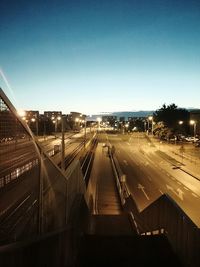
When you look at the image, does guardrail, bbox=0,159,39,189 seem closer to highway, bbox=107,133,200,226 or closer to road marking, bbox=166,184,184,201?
highway, bbox=107,133,200,226

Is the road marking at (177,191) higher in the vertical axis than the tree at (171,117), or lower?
lower

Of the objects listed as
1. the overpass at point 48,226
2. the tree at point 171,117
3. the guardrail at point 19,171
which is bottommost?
the overpass at point 48,226

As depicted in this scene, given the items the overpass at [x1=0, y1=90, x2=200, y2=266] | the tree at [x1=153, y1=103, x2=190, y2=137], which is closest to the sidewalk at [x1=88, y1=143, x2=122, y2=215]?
the overpass at [x1=0, y1=90, x2=200, y2=266]

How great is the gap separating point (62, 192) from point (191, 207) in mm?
15566

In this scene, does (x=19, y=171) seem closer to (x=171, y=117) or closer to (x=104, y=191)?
(x=104, y=191)

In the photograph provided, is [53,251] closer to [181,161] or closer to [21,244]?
[21,244]

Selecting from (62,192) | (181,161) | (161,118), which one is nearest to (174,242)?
(62,192)

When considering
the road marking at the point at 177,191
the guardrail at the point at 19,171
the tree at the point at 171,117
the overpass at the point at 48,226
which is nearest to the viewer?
the overpass at the point at 48,226

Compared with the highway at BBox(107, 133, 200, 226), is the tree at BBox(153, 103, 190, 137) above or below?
above

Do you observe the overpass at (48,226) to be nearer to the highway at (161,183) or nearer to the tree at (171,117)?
the highway at (161,183)

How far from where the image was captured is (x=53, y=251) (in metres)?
5.62

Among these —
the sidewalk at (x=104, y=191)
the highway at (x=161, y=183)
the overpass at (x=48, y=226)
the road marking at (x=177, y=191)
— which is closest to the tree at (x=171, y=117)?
the highway at (x=161, y=183)

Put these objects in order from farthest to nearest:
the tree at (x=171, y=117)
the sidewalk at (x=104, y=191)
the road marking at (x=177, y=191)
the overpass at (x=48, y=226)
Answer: the tree at (x=171, y=117)
the road marking at (x=177, y=191)
the sidewalk at (x=104, y=191)
the overpass at (x=48, y=226)

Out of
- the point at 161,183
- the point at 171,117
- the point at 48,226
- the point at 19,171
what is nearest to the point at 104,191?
the point at 161,183
